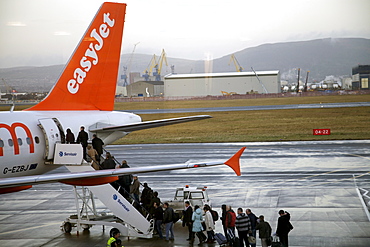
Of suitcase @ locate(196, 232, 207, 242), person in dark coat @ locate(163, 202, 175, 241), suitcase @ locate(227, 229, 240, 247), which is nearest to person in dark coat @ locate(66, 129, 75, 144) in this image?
person in dark coat @ locate(163, 202, 175, 241)

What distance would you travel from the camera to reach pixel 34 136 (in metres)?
19.0

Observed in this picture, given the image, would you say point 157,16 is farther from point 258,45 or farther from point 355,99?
point 355,99

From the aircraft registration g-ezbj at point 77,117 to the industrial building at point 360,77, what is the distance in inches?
2054

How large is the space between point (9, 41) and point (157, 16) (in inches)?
731

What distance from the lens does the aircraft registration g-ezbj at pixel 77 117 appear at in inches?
706

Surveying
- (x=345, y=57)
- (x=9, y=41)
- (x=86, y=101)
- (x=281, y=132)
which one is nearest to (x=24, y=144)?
(x=86, y=101)

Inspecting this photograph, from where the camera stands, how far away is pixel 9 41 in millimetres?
52844

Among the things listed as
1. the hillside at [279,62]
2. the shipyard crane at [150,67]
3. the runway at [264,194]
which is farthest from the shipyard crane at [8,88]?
the shipyard crane at [150,67]

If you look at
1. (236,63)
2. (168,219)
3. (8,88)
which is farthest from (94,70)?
(236,63)

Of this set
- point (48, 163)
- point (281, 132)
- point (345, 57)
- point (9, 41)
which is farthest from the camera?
point (345, 57)

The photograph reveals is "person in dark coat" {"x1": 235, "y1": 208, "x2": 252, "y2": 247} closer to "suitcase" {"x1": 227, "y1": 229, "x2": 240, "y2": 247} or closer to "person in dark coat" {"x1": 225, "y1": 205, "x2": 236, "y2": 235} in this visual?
"suitcase" {"x1": 227, "y1": 229, "x2": 240, "y2": 247}

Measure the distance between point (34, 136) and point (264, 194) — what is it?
13.5 m

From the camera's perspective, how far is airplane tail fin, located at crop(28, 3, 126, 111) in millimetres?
23281

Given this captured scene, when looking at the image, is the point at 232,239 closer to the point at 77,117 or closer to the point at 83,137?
the point at 83,137
